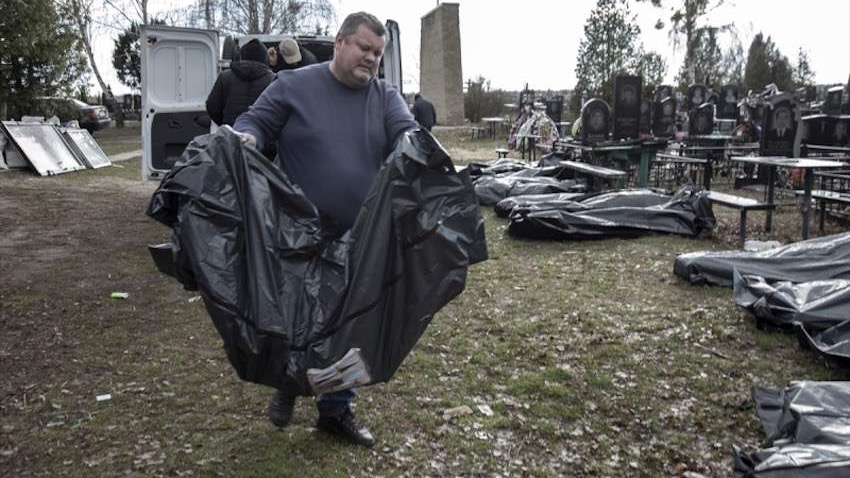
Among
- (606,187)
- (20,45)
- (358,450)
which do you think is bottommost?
(358,450)

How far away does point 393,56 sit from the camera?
8.88m

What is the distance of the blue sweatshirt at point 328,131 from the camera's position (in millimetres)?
2994

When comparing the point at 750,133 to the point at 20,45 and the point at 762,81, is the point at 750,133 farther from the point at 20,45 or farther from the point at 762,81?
the point at 762,81

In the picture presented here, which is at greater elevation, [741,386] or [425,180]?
[425,180]

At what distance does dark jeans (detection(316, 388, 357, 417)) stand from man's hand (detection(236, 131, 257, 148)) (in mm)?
1137

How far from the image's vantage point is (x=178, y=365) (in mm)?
4391

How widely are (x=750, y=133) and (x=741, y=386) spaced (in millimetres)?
15166

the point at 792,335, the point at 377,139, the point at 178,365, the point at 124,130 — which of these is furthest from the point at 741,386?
the point at 124,130

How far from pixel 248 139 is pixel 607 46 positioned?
89.8 ft

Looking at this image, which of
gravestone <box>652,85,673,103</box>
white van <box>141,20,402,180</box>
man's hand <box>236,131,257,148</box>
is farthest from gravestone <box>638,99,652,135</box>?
man's hand <box>236,131,257,148</box>

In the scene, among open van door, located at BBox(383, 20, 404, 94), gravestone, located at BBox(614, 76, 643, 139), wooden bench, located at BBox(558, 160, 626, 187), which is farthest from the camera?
gravestone, located at BBox(614, 76, 643, 139)

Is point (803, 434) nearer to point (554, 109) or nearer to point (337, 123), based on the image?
point (337, 123)

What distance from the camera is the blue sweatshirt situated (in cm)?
299

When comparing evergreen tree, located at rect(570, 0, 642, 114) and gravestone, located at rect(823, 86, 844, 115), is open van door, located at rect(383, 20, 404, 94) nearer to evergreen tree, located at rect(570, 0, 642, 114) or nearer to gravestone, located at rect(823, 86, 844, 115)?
gravestone, located at rect(823, 86, 844, 115)
